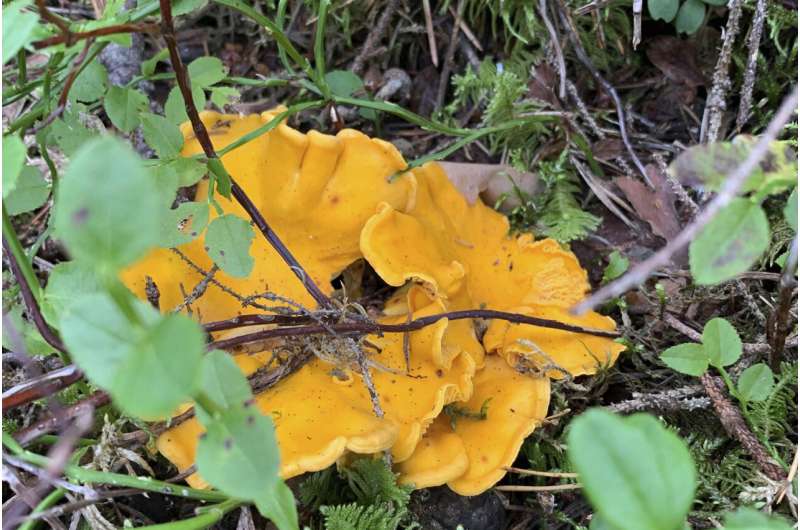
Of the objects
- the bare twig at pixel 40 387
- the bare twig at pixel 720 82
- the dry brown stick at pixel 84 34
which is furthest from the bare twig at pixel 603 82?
the bare twig at pixel 40 387

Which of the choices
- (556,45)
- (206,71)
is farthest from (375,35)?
(206,71)

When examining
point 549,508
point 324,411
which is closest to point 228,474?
point 324,411

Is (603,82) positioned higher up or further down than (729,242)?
further down

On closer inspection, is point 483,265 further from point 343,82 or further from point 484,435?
point 343,82

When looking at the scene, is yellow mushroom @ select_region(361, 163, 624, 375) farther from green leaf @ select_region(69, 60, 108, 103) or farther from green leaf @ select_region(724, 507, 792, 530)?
green leaf @ select_region(724, 507, 792, 530)

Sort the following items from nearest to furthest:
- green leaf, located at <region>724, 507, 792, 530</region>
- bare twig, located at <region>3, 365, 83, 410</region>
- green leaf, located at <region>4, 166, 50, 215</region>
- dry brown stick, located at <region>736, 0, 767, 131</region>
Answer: green leaf, located at <region>724, 507, 792, 530</region>, bare twig, located at <region>3, 365, 83, 410</region>, green leaf, located at <region>4, 166, 50, 215</region>, dry brown stick, located at <region>736, 0, 767, 131</region>

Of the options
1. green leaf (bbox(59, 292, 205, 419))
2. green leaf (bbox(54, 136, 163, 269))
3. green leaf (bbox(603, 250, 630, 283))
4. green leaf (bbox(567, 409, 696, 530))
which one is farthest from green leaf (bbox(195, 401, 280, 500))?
green leaf (bbox(603, 250, 630, 283))
